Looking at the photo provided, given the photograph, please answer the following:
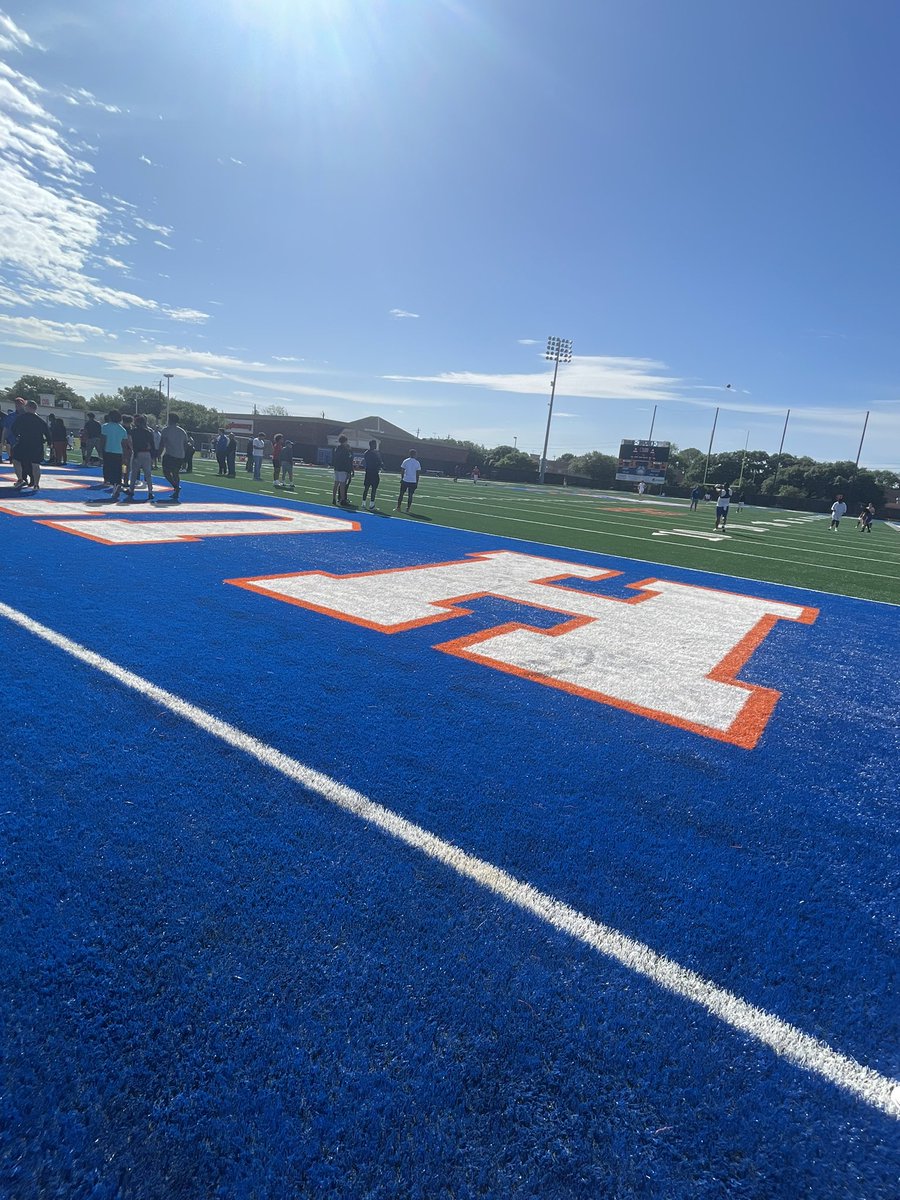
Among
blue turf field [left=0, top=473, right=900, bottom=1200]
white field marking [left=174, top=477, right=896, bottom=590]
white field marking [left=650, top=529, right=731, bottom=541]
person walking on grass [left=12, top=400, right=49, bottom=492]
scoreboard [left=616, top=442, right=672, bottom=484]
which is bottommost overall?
blue turf field [left=0, top=473, right=900, bottom=1200]

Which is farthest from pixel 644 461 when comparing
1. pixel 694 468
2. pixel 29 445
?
pixel 29 445

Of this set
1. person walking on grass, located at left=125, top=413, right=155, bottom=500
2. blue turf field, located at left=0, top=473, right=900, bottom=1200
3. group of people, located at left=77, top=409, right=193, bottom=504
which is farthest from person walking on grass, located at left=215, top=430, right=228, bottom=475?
blue turf field, located at left=0, top=473, right=900, bottom=1200

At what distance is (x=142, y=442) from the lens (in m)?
11.6

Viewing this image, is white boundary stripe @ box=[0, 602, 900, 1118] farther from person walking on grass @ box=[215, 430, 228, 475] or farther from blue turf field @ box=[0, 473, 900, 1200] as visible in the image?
person walking on grass @ box=[215, 430, 228, 475]

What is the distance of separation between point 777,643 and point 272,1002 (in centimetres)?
592

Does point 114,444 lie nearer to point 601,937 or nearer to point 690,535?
point 601,937

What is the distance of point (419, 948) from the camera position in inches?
76.1

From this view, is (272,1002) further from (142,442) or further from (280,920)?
(142,442)

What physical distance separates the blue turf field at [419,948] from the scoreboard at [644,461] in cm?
7262

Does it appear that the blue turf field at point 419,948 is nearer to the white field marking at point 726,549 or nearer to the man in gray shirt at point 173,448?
the white field marking at point 726,549

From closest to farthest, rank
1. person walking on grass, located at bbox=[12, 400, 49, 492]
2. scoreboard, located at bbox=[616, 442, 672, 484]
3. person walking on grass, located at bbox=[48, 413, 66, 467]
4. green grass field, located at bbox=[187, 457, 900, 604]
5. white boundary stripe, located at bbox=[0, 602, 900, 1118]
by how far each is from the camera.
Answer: white boundary stripe, located at bbox=[0, 602, 900, 1118], green grass field, located at bbox=[187, 457, 900, 604], person walking on grass, located at bbox=[12, 400, 49, 492], person walking on grass, located at bbox=[48, 413, 66, 467], scoreboard, located at bbox=[616, 442, 672, 484]

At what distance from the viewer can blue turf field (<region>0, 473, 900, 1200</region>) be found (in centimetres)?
143

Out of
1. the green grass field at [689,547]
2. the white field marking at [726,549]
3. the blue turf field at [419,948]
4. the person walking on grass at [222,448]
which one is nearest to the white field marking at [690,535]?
the green grass field at [689,547]

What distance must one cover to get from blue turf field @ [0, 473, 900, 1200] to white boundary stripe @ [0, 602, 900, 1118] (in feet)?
0.10
